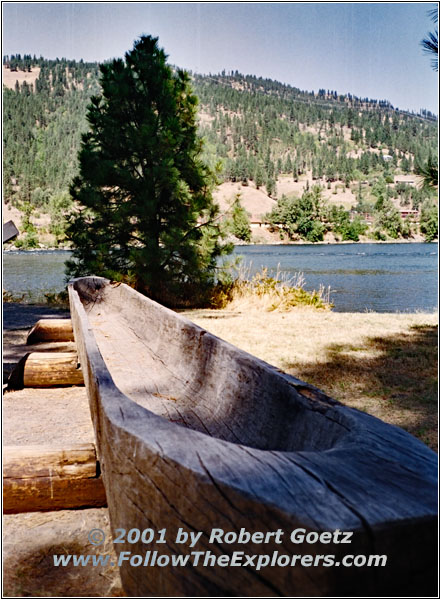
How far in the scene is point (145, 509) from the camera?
4.08ft

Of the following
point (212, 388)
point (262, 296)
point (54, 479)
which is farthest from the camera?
point (262, 296)

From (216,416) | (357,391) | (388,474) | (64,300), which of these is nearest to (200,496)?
(388,474)

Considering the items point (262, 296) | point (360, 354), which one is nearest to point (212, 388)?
point (360, 354)

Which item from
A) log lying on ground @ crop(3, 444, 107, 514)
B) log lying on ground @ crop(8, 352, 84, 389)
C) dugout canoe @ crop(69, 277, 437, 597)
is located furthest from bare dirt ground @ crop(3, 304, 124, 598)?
log lying on ground @ crop(8, 352, 84, 389)

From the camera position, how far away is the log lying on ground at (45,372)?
4055mm

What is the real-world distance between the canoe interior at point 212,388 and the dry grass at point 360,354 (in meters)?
1.23

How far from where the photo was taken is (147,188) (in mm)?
9672

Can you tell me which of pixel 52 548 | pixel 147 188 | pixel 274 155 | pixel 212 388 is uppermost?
pixel 274 155

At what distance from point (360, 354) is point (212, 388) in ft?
9.15

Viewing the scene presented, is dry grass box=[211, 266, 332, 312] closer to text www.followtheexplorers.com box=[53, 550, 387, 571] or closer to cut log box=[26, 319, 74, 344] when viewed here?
cut log box=[26, 319, 74, 344]

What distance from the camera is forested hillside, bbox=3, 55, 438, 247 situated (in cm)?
5366

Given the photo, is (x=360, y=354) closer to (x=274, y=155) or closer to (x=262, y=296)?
(x=262, y=296)

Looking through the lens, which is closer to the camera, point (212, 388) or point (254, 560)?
point (254, 560)

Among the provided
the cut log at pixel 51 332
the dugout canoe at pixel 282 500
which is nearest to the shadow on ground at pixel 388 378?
the dugout canoe at pixel 282 500
